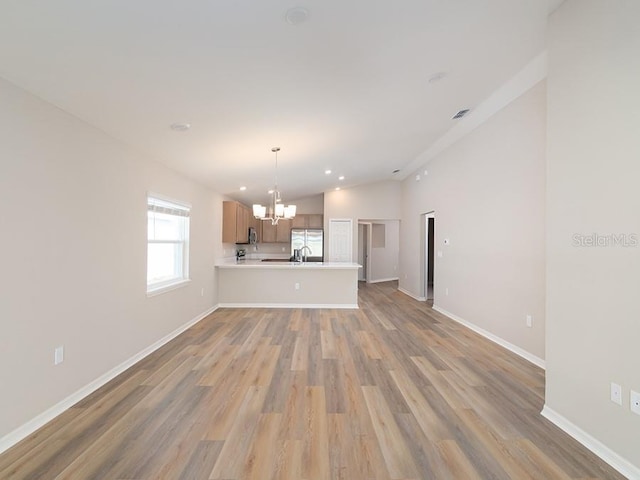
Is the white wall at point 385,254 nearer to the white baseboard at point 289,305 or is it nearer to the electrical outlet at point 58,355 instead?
the white baseboard at point 289,305

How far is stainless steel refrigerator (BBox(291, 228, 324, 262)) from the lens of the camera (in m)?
8.31

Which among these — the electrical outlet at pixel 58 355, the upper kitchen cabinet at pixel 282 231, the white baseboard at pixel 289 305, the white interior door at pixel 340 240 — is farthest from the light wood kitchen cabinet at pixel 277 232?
the electrical outlet at pixel 58 355

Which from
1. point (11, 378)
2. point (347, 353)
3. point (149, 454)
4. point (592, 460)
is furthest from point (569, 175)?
point (11, 378)

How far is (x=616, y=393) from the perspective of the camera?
67.6 inches

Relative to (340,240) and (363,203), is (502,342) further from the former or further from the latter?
(363,203)

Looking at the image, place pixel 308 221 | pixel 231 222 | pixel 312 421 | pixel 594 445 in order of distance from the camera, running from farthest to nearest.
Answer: pixel 308 221, pixel 231 222, pixel 312 421, pixel 594 445

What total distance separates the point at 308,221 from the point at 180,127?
588 cm

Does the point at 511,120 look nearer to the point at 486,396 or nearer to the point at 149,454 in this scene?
the point at 486,396

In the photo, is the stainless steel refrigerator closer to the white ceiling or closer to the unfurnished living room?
the unfurnished living room

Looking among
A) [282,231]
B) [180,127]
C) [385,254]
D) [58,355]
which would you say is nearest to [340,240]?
[282,231]

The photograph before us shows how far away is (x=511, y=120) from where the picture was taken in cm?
364

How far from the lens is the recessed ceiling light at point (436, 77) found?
2.67m

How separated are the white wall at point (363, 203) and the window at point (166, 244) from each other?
431 cm

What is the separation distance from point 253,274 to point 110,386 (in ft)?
10.8
